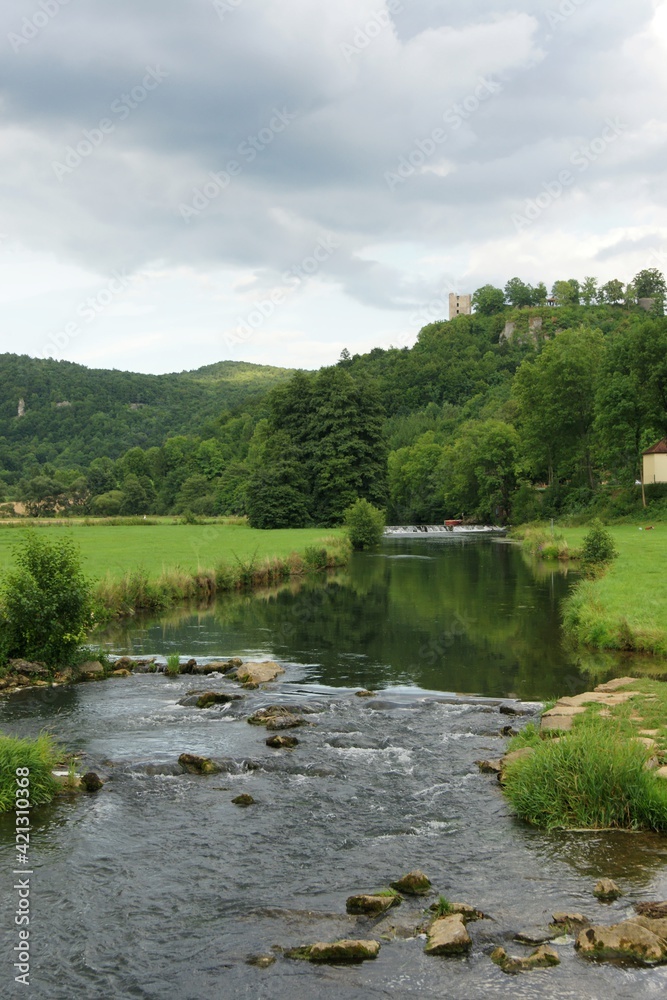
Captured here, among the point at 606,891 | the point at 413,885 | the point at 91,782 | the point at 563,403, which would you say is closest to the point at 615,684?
the point at 606,891

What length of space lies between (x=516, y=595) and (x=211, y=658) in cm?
1710

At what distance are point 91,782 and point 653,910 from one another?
8.18 meters

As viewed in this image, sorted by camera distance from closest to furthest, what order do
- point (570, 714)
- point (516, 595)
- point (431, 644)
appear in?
1. point (570, 714)
2. point (431, 644)
3. point (516, 595)

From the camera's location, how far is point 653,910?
803cm

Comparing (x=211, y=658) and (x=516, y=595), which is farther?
(x=516, y=595)

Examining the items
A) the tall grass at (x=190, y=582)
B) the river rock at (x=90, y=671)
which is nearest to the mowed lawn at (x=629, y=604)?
the river rock at (x=90, y=671)

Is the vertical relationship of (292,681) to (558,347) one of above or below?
below

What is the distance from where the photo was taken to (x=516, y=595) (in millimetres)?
35625

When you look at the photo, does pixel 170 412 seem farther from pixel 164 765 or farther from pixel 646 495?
pixel 164 765

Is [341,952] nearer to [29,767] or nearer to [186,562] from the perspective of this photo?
[29,767]

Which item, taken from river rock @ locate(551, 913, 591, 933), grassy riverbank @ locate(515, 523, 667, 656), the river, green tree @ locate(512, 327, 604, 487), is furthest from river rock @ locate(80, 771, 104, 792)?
green tree @ locate(512, 327, 604, 487)

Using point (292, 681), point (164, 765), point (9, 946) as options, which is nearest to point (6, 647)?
point (292, 681)

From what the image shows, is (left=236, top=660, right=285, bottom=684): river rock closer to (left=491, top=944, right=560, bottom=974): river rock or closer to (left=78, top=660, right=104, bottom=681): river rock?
(left=78, top=660, right=104, bottom=681): river rock

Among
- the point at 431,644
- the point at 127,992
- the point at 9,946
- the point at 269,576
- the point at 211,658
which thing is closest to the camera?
the point at 127,992
